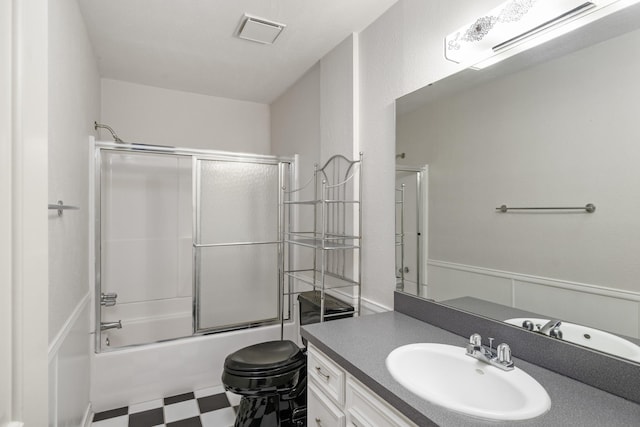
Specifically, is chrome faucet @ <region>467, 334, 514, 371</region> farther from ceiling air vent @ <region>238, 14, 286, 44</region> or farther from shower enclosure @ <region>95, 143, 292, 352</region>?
ceiling air vent @ <region>238, 14, 286, 44</region>

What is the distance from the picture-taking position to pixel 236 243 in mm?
2523

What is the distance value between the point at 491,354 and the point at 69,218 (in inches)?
73.3

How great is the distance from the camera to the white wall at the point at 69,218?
1.29 meters

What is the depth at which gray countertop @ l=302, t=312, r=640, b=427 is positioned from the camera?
0.80m

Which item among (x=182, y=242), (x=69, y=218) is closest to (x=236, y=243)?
(x=182, y=242)

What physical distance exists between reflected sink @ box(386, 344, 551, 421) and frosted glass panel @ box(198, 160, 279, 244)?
5.47 feet

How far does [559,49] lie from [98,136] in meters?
3.04

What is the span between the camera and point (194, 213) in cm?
237

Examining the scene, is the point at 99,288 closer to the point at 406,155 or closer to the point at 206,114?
the point at 206,114

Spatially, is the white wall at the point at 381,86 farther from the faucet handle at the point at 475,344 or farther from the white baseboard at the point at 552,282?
the faucet handle at the point at 475,344

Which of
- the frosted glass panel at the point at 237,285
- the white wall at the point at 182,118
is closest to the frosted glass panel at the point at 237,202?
the frosted glass panel at the point at 237,285

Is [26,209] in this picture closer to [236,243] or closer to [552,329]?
[552,329]

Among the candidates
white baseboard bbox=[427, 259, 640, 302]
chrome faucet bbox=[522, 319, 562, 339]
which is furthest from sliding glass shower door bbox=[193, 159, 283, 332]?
chrome faucet bbox=[522, 319, 562, 339]

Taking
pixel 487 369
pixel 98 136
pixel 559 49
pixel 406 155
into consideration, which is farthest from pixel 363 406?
pixel 98 136
